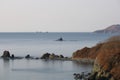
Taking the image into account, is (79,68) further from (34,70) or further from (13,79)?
(13,79)

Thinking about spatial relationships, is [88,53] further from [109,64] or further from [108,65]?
[108,65]

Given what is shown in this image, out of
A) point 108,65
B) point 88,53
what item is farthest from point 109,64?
point 88,53

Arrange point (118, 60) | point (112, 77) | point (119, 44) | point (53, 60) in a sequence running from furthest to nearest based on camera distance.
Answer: point (53, 60) → point (119, 44) → point (118, 60) → point (112, 77)

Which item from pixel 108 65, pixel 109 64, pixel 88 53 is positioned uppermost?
pixel 88 53

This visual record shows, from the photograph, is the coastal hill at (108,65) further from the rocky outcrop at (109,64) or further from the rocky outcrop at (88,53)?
the rocky outcrop at (88,53)

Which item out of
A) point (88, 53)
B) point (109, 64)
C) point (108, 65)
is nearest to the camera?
point (108, 65)

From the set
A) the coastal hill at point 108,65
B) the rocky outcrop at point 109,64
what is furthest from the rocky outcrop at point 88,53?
the rocky outcrop at point 109,64

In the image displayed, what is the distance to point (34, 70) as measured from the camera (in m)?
73.1

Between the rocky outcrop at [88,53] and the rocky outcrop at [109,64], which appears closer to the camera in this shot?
the rocky outcrop at [109,64]

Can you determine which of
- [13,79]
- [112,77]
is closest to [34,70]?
[13,79]

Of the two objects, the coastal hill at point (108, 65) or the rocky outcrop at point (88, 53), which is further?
the rocky outcrop at point (88, 53)

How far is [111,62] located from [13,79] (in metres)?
13.8

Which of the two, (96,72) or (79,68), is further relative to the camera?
(79,68)

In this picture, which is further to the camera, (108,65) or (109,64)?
(109,64)
